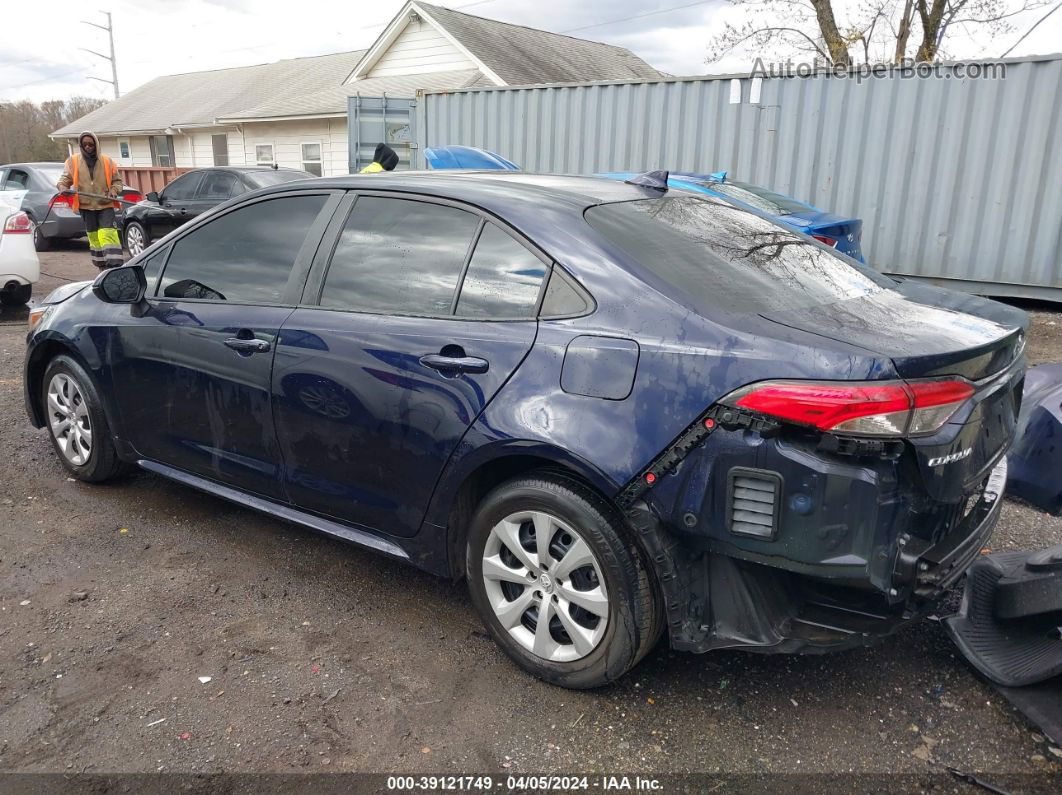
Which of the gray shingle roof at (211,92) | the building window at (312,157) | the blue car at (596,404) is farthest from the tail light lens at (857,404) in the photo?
the gray shingle roof at (211,92)

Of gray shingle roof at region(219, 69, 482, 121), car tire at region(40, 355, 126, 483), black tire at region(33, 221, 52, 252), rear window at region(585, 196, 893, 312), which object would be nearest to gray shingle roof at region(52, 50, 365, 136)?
gray shingle roof at region(219, 69, 482, 121)

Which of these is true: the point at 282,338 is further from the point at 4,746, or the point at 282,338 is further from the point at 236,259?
the point at 4,746

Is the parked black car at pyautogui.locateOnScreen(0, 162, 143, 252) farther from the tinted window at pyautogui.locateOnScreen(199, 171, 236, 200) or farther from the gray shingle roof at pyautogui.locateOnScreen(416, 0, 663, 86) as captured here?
the gray shingle roof at pyautogui.locateOnScreen(416, 0, 663, 86)

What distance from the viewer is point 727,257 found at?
2.86 meters

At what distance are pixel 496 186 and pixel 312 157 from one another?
22163 millimetres

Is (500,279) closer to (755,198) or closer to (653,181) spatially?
(653,181)

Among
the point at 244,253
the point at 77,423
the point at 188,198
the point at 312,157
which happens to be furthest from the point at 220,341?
the point at 312,157

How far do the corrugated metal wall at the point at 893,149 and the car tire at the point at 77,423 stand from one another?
872cm

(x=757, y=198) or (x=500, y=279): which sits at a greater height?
(x=757, y=198)

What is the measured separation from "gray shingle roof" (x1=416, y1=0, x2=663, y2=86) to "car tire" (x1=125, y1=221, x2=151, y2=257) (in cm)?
968

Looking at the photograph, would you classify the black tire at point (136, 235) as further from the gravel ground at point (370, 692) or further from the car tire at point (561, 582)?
the car tire at point (561, 582)

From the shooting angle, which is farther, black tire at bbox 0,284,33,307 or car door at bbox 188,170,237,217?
car door at bbox 188,170,237,217

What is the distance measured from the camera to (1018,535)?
3.96 metres

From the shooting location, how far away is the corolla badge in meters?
2.26
